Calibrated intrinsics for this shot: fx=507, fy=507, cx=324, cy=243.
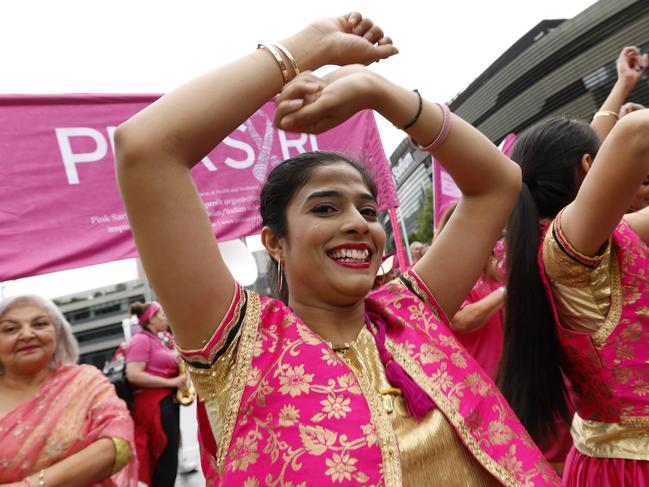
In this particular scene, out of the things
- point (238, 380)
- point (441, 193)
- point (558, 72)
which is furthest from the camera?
point (558, 72)

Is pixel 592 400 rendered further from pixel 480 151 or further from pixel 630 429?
pixel 480 151

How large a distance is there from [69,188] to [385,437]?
2355mm

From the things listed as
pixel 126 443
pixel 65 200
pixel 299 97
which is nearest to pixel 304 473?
pixel 299 97

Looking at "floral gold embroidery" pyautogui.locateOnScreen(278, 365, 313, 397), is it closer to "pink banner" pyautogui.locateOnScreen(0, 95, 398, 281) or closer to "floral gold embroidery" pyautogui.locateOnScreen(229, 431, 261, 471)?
"floral gold embroidery" pyautogui.locateOnScreen(229, 431, 261, 471)

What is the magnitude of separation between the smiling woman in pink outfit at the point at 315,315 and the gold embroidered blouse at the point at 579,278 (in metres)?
0.37

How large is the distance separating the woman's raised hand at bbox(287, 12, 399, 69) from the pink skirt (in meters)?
1.37

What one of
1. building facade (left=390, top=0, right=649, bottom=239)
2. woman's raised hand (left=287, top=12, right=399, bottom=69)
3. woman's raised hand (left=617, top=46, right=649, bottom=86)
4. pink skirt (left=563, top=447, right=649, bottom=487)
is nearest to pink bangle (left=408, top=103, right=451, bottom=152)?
woman's raised hand (left=287, top=12, right=399, bottom=69)

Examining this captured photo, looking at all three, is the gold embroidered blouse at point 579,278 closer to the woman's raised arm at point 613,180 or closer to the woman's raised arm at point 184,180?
the woman's raised arm at point 613,180

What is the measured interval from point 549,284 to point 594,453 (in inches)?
21.5

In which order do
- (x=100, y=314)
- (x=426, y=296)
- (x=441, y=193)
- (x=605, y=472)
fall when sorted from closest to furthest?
(x=426, y=296) → (x=605, y=472) → (x=441, y=193) → (x=100, y=314)

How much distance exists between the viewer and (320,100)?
1071 millimetres

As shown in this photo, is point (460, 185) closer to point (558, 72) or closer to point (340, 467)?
point (340, 467)

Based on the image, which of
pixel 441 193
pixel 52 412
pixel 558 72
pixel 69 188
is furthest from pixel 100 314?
pixel 52 412

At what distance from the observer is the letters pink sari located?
2082mm
